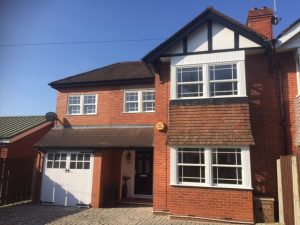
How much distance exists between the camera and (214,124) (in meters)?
9.44

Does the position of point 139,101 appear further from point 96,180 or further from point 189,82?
point 96,180

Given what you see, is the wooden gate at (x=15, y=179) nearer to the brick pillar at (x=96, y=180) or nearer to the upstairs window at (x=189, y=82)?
the brick pillar at (x=96, y=180)

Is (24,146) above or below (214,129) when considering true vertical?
below

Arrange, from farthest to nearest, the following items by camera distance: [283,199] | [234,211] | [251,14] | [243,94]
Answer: [251,14] → [243,94] → [234,211] → [283,199]

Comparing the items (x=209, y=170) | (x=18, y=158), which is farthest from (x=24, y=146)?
(x=209, y=170)

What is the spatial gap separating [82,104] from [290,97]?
986 cm

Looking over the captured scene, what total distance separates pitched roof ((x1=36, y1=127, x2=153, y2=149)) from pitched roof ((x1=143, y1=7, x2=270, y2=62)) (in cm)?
363

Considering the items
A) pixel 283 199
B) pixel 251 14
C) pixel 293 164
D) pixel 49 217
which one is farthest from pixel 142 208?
→ pixel 251 14

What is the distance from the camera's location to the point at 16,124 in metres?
16.0

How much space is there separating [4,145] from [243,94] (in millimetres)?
11570

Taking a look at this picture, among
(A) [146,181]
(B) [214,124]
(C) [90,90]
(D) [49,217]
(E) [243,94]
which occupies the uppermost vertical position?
(C) [90,90]

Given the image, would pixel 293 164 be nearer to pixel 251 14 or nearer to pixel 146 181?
pixel 251 14

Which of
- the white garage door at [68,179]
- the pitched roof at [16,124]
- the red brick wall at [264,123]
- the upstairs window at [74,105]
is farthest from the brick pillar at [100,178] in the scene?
the red brick wall at [264,123]

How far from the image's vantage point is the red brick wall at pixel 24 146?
1373cm
